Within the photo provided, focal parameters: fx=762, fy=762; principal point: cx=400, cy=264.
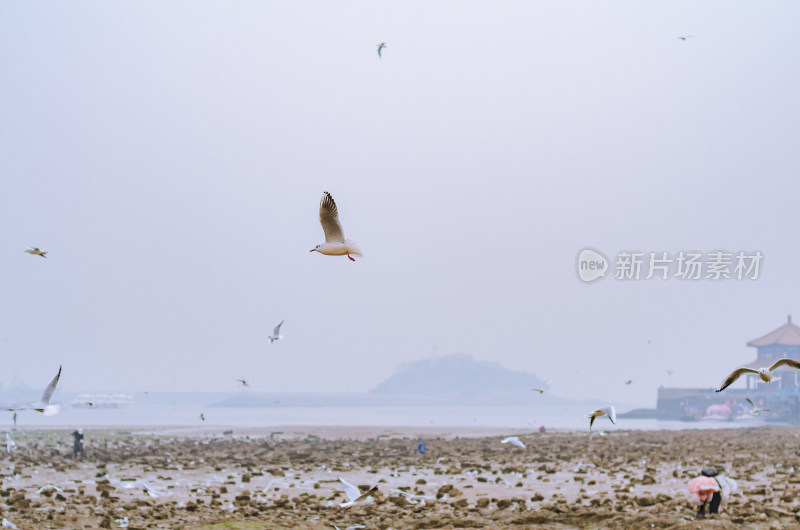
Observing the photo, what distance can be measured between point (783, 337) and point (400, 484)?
3547 inches

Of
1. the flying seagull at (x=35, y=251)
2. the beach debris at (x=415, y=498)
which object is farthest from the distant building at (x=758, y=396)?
the flying seagull at (x=35, y=251)

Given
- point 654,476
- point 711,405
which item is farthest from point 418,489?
point 711,405

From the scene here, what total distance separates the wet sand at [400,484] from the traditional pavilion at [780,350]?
63.4 metres

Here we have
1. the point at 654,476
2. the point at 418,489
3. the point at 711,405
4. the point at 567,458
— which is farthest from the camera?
the point at 711,405

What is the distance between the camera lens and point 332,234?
10.3 m

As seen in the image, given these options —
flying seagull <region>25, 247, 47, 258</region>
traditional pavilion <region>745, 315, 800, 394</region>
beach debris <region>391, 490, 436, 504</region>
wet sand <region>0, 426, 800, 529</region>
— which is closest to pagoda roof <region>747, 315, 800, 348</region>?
traditional pavilion <region>745, 315, 800, 394</region>

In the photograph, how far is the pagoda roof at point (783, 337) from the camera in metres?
97.3

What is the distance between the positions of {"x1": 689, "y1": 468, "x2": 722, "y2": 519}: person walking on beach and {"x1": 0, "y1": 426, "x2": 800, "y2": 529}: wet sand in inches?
16.0

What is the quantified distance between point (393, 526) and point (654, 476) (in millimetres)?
12022

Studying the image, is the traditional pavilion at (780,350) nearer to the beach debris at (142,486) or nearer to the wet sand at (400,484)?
the wet sand at (400,484)

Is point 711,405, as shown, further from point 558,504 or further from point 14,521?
point 14,521

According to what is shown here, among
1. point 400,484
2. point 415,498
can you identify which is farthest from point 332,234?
point 400,484

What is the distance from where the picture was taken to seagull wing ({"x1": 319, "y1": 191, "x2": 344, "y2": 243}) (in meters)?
10.1

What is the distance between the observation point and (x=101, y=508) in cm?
1698
